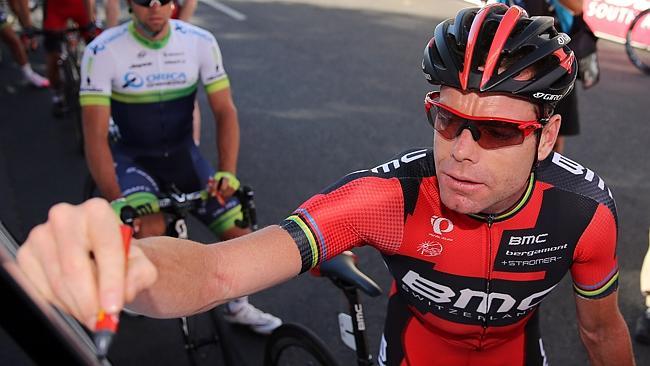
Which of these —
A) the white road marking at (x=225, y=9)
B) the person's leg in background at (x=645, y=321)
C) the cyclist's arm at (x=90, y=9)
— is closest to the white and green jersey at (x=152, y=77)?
the person's leg in background at (x=645, y=321)

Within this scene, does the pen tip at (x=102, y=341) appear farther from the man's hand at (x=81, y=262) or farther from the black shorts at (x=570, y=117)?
the black shorts at (x=570, y=117)

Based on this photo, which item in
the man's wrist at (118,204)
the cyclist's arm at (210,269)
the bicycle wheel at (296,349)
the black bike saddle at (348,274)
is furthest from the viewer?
the man's wrist at (118,204)

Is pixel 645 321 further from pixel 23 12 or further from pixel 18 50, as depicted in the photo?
pixel 18 50

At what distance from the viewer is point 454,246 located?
7.02ft

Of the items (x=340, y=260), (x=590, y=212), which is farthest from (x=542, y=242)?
(x=340, y=260)

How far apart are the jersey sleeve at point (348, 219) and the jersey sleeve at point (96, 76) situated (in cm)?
217

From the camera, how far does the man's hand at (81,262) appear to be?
0.98 meters

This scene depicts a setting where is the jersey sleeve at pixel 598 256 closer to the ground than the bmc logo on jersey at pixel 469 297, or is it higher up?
higher up

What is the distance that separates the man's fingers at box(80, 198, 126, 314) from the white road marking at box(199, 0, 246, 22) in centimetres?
1144

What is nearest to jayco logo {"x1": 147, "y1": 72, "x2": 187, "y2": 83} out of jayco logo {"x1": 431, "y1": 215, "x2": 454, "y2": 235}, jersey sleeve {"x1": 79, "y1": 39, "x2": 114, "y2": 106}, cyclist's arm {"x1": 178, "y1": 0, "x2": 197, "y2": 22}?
jersey sleeve {"x1": 79, "y1": 39, "x2": 114, "y2": 106}

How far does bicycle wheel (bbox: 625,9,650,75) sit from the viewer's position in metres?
9.12

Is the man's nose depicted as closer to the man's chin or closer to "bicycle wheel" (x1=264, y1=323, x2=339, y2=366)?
the man's chin

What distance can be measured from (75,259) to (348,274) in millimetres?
1871

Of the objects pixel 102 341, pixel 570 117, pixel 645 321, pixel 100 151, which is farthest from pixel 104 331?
pixel 570 117
